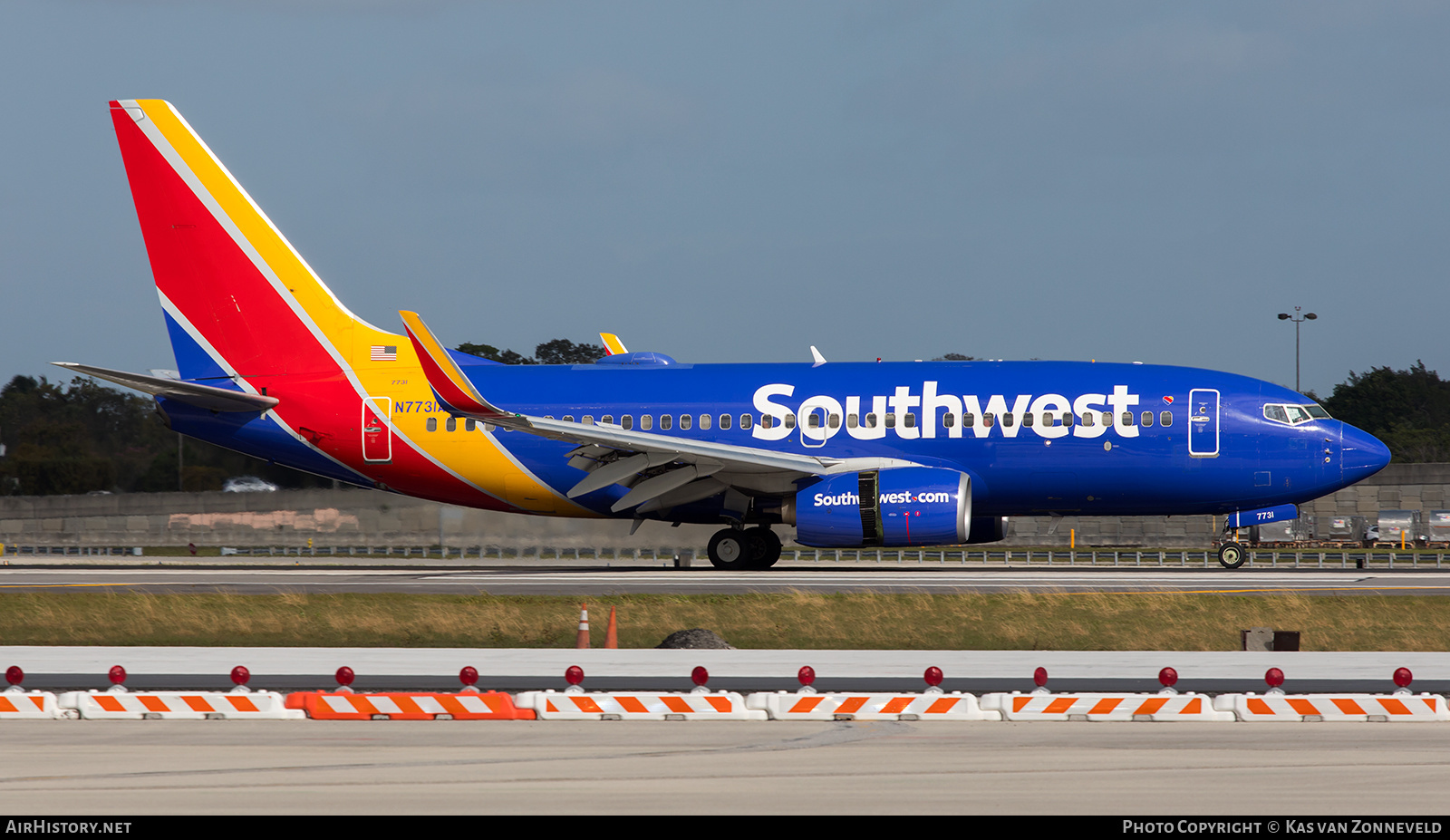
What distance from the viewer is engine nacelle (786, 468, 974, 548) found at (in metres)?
29.4

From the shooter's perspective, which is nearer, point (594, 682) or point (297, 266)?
point (594, 682)

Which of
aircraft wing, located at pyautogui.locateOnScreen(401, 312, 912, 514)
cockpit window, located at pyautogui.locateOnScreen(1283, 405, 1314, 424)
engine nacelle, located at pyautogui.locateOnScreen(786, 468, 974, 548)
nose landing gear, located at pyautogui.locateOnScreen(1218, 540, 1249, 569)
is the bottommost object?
nose landing gear, located at pyautogui.locateOnScreen(1218, 540, 1249, 569)

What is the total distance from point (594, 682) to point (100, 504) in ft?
164

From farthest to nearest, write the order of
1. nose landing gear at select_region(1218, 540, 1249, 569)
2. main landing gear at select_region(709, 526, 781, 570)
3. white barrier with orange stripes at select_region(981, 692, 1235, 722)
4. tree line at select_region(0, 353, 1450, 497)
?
tree line at select_region(0, 353, 1450, 497)
main landing gear at select_region(709, 526, 781, 570)
nose landing gear at select_region(1218, 540, 1249, 569)
white barrier with orange stripes at select_region(981, 692, 1235, 722)

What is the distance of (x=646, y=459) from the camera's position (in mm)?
30953

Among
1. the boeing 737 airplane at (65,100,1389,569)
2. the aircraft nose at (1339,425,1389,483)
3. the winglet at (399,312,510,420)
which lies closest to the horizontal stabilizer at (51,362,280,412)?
the boeing 737 airplane at (65,100,1389,569)

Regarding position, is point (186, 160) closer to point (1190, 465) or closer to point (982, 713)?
point (1190, 465)

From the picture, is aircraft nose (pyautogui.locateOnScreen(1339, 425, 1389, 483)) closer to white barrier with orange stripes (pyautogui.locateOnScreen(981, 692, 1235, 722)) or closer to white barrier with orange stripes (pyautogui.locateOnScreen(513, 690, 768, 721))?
white barrier with orange stripes (pyautogui.locateOnScreen(981, 692, 1235, 722))

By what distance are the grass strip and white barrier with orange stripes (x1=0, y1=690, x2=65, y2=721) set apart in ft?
22.7

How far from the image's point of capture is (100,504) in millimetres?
57344

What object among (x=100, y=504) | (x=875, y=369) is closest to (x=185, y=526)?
(x=100, y=504)

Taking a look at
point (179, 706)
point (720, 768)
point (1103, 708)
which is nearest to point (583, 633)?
point (179, 706)
